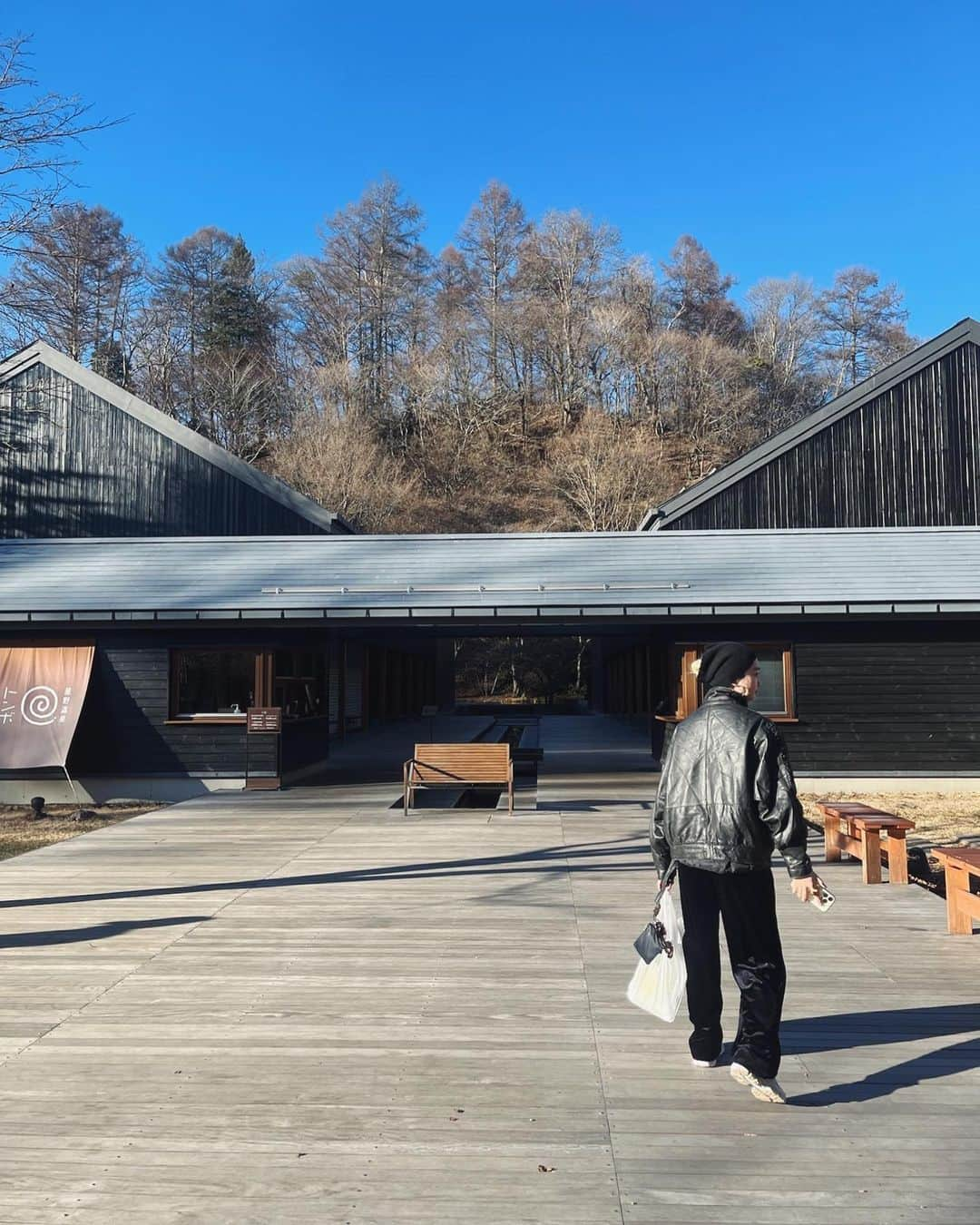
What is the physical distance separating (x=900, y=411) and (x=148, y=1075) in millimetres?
19138

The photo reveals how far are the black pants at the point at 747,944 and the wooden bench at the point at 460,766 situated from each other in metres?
7.99

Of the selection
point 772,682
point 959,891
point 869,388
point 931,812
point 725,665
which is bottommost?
point 931,812

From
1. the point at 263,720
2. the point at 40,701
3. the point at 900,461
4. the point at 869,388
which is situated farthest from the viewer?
the point at 900,461

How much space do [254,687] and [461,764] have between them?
4.01m

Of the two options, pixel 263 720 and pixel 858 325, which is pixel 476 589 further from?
pixel 858 325

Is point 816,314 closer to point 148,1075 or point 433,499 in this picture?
point 433,499

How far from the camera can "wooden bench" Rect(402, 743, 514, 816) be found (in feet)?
39.2

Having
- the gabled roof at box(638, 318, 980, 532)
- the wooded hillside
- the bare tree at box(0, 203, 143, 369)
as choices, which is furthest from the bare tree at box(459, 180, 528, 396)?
the gabled roof at box(638, 318, 980, 532)

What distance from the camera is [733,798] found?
3.76 meters

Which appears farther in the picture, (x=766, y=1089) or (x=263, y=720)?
(x=263, y=720)

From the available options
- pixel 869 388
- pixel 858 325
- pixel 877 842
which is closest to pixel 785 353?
pixel 858 325

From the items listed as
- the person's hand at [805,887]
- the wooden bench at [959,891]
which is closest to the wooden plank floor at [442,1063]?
the wooden bench at [959,891]

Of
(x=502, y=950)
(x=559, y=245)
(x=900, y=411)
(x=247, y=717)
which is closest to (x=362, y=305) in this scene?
(x=559, y=245)

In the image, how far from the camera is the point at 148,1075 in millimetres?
4195
